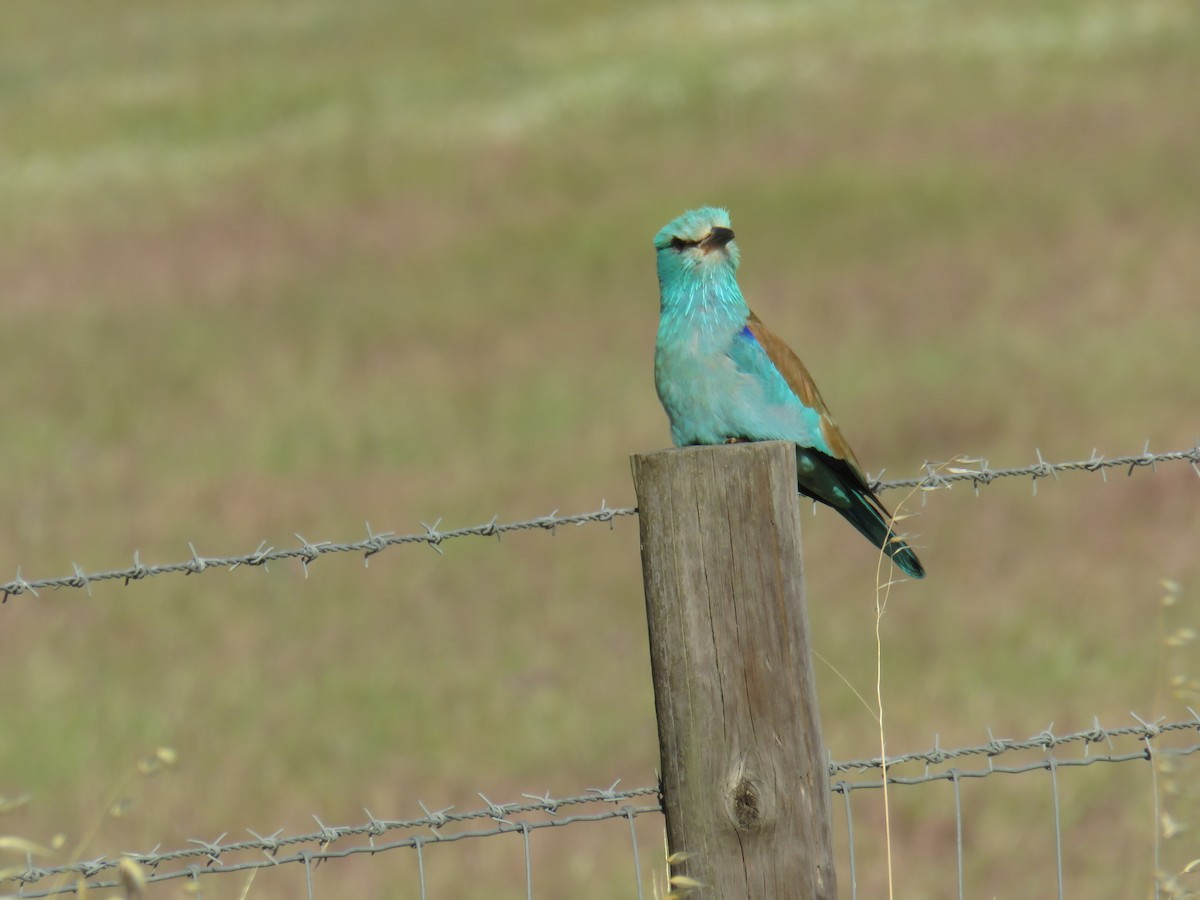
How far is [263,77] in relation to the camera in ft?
103

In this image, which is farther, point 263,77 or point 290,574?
point 263,77

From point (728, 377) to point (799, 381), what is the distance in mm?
263

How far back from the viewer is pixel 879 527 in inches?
182

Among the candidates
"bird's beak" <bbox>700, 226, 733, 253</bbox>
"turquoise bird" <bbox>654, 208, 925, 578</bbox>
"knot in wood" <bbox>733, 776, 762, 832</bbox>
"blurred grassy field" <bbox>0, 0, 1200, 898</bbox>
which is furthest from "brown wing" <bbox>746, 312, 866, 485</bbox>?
"blurred grassy field" <bbox>0, 0, 1200, 898</bbox>

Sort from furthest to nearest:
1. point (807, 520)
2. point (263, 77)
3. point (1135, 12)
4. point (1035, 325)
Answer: point (263, 77), point (1135, 12), point (1035, 325), point (807, 520)

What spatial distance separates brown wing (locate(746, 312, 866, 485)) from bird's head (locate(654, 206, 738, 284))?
183 millimetres

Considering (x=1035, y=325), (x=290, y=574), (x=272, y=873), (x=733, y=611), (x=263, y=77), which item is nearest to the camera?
(x=733, y=611)

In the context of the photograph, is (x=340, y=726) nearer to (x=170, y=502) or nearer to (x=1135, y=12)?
(x=170, y=502)

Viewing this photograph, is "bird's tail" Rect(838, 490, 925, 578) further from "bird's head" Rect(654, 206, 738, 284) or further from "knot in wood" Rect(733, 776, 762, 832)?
"knot in wood" Rect(733, 776, 762, 832)

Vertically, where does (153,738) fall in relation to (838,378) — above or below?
below

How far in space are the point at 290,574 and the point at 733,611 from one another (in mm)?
8108

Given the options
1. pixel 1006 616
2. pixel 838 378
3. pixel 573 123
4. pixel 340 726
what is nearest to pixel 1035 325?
pixel 838 378

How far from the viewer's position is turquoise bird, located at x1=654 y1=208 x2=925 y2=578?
4172mm

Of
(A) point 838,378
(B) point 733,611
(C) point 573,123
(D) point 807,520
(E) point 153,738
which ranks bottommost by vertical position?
(B) point 733,611
